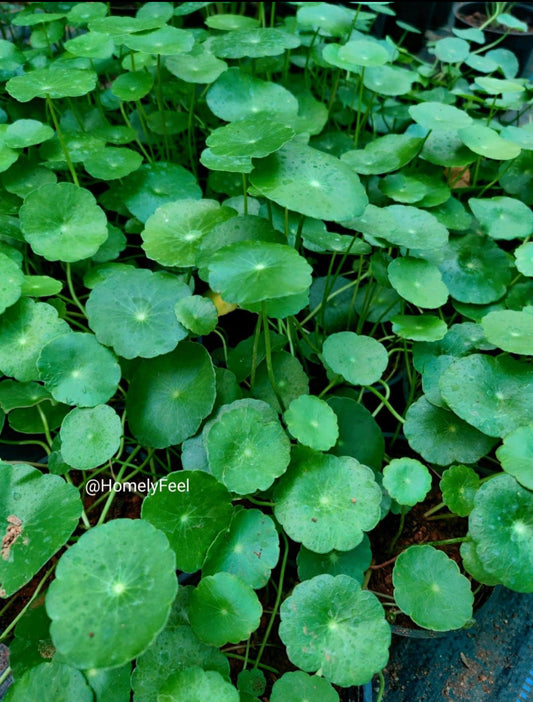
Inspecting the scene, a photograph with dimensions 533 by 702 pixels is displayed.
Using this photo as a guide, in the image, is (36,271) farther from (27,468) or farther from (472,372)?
(472,372)

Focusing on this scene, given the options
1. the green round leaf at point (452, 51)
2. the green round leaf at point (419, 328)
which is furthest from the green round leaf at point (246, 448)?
the green round leaf at point (452, 51)

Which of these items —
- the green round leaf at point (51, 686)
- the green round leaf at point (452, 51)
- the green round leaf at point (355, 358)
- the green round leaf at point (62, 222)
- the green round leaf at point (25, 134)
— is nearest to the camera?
the green round leaf at point (51, 686)

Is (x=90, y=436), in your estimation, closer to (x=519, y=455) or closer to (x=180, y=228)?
(x=180, y=228)

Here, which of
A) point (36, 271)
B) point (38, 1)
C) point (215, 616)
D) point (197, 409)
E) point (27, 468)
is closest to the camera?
point (215, 616)

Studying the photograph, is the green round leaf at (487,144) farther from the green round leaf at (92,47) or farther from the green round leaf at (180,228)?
the green round leaf at (92,47)

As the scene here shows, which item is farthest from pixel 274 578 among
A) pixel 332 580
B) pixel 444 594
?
pixel 444 594

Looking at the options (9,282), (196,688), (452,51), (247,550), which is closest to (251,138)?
(9,282)
